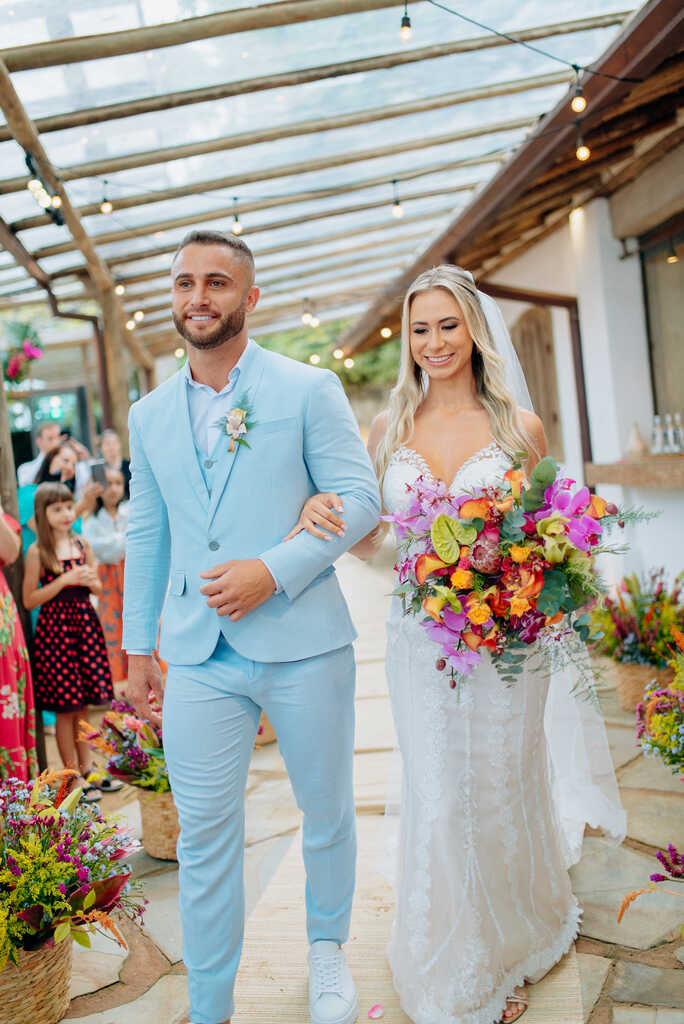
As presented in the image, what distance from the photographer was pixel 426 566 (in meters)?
2.47

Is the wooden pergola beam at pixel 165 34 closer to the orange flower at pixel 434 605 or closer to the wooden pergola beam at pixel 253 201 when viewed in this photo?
the wooden pergola beam at pixel 253 201

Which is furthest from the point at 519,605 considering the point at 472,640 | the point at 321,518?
the point at 321,518

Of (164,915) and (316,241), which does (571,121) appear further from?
(316,241)

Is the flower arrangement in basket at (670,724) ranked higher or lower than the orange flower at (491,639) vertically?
lower

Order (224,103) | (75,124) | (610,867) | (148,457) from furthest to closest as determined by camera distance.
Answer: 1. (224,103)
2. (75,124)
3. (610,867)
4. (148,457)

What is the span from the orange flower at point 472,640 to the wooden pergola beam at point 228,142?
553cm

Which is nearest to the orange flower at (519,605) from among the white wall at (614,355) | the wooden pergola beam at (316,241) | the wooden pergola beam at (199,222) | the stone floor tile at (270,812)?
the stone floor tile at (270,812)

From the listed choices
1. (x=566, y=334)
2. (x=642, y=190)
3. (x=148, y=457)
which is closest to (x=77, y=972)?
(x=148, y=457)

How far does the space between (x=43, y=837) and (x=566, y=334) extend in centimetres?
833

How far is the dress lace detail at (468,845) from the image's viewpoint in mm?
2629

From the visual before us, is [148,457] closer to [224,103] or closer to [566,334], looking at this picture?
[224,103]

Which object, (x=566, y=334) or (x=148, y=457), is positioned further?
(x=566, y=334)

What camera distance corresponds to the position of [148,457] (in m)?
2.56

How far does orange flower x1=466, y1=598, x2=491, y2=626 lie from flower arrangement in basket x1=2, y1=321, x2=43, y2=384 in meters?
6.30
